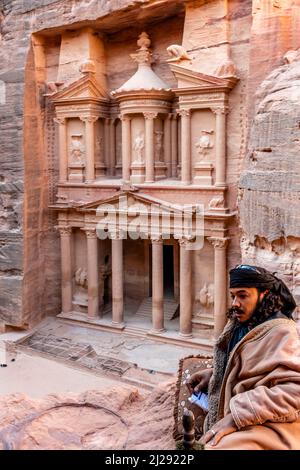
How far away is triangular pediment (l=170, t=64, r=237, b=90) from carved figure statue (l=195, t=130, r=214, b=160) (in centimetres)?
139

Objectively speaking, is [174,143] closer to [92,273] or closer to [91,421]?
[92,273]

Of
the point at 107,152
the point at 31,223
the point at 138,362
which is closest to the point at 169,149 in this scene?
the point at 107,152

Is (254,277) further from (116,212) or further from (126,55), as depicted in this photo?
(126,55)

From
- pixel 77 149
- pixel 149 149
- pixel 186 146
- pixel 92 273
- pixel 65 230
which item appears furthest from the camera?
pixel 65 230

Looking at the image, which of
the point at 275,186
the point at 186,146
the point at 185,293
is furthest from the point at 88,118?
the point at 275,186

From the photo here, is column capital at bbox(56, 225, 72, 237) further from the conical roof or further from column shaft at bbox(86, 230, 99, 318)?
the conical roof

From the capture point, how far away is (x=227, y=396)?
11.8 ft

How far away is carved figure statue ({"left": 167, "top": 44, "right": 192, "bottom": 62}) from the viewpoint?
14.5m

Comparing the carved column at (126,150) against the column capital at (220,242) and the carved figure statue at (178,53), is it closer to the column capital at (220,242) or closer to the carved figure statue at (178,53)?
the carved figure statue at (178,53)

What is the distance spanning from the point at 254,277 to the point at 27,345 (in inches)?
535

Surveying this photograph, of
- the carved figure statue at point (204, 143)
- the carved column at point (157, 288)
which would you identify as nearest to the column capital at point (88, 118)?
the carved figure statue at point (204, 143)

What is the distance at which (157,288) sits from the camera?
51.1 ft

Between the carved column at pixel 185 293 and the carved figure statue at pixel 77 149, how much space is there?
508 cm

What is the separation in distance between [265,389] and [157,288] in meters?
12.4
